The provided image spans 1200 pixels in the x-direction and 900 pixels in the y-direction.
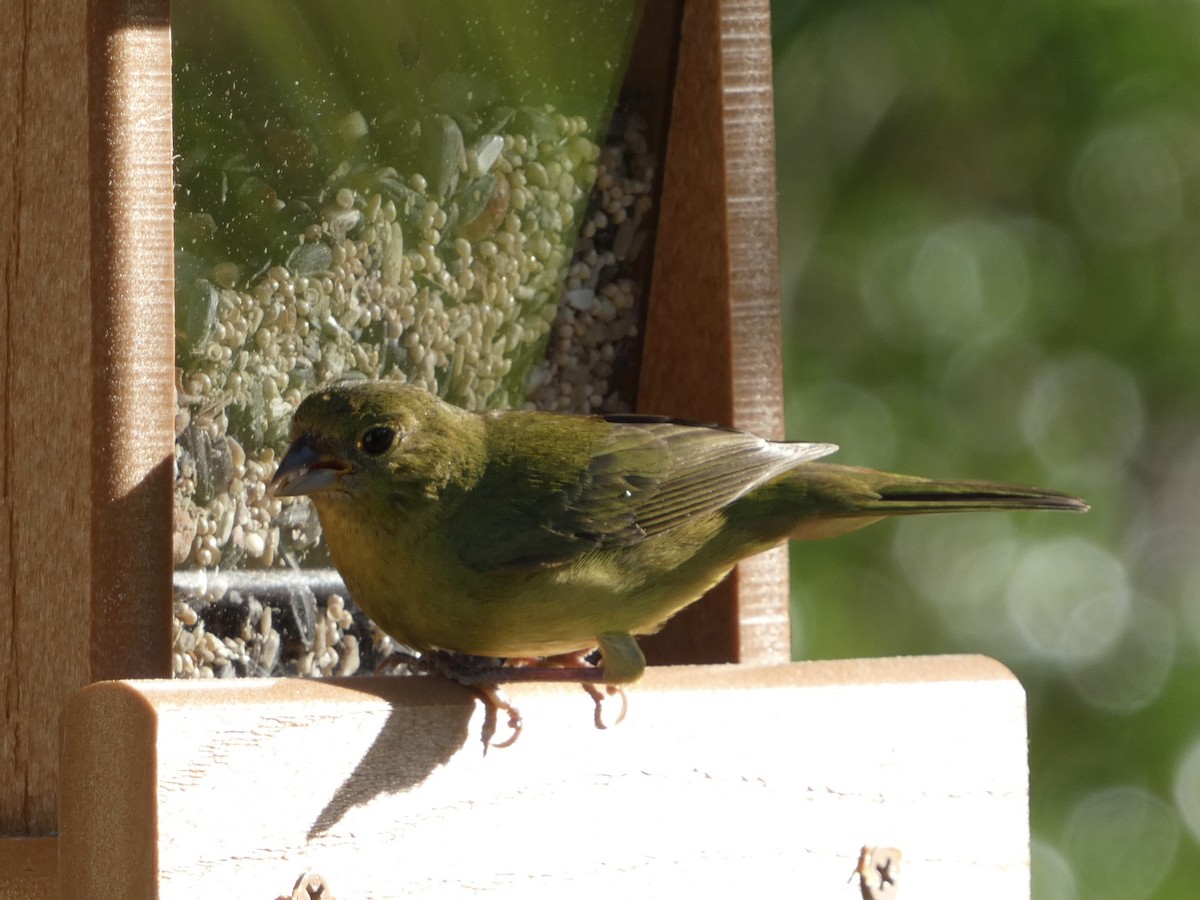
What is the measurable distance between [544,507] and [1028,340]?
2.80 meters

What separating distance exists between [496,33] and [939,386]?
95.3 inches

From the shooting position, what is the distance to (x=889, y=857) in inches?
111

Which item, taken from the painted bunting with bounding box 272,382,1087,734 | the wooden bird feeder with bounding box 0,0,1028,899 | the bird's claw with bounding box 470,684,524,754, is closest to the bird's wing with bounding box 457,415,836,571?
the painted bunting with bounding box 272,382,1087,734

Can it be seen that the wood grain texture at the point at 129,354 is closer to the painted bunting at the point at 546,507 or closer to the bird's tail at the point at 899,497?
the painted bunting at the point at 546,507

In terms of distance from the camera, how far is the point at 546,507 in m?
3.13

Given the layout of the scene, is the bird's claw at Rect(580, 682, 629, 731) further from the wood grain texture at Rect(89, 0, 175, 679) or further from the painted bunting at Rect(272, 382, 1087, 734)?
the wood grain texture at Rect(89, 0, 175, 679)

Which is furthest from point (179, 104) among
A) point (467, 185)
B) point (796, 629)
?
point (796, 629)

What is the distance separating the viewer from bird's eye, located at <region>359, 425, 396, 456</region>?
10.1 feet

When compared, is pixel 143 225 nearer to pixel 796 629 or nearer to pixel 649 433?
pixel 649 433

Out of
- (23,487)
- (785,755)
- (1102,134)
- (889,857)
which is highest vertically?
(1102,134)

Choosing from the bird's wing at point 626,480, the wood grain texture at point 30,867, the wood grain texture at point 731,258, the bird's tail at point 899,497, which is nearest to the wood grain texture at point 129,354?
the wood grain texture at point 30,867

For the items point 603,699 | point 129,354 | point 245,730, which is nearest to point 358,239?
point 129,354

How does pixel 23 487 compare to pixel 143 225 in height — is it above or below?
below

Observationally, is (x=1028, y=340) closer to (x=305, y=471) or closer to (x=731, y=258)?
(x=731, y=258)
